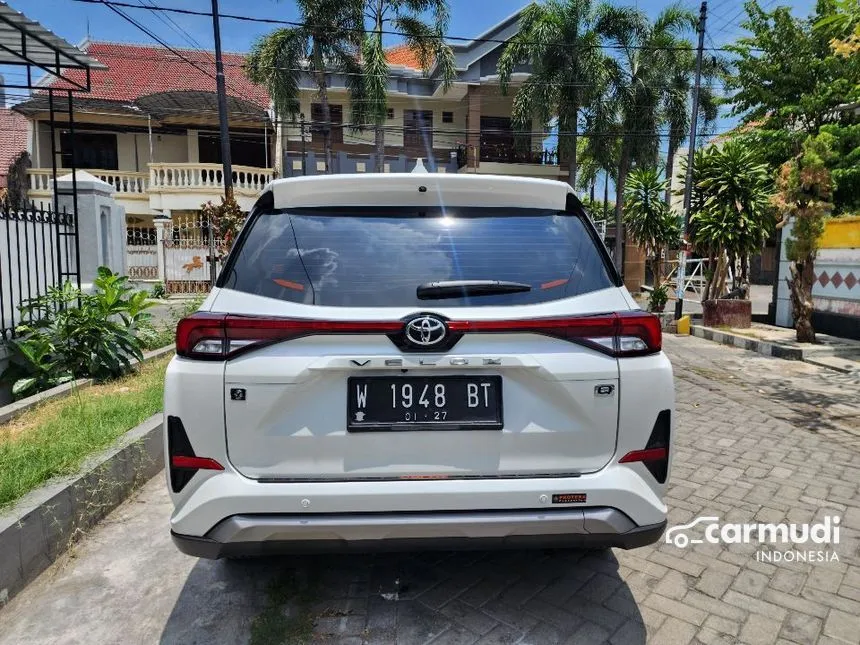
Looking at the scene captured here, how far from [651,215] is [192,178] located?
52.4ft

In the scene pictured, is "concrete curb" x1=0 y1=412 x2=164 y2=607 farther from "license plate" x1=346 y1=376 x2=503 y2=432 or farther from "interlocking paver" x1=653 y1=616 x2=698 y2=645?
"interlocking paver" x1=653 y1=616 x2=698 y2=645

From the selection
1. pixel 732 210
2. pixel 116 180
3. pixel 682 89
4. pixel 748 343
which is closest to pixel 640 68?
pixel 682 89

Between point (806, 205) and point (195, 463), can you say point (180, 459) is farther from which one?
point (806, 205)

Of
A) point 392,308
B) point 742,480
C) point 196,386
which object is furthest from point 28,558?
point 742,480

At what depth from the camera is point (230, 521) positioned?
1.97 meters

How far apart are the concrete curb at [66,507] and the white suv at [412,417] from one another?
1.06 meters

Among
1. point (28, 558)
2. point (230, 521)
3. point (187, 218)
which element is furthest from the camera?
point (187, 218)

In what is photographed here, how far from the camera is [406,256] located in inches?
86.0

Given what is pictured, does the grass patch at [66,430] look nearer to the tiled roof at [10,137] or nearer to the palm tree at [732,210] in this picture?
the palm tree at [732,210]

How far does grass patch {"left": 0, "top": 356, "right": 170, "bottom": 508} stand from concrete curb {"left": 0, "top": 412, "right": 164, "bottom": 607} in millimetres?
78

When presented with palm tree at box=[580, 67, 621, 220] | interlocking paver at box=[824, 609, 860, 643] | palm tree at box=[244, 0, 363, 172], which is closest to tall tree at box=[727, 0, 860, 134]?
palm tree at box=[580, 67, 621, 220]

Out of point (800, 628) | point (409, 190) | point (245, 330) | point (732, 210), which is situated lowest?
point (800, 628)

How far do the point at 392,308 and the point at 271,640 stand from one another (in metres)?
1.34

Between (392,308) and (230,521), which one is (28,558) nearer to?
(230,521)
